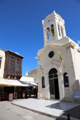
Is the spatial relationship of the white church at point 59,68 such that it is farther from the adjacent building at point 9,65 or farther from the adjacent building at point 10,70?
the adjacent building at point 9,65

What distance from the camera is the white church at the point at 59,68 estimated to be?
10.1 metres

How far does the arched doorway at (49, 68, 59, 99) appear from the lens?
11875 millimetres

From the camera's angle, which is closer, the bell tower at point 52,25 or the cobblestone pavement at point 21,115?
the cobblestone pavement at point 21,115

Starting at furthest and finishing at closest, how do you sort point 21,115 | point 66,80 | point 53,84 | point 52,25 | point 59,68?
point 52,25
point 53,84
point 59,68
point 66,80
point 21,115

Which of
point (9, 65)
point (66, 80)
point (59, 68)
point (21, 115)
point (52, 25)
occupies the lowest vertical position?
point (21, 115)

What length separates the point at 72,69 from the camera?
10.2 m

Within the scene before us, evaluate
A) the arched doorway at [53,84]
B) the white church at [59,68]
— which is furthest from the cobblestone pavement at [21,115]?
the arched doorway at [53,84]

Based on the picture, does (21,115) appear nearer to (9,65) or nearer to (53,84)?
(53,84)

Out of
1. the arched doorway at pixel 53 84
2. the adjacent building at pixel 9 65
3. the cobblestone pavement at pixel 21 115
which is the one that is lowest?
the cobblestone pavement at pixel 21 115

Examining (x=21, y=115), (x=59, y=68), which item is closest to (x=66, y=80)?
(x=59, y=68)

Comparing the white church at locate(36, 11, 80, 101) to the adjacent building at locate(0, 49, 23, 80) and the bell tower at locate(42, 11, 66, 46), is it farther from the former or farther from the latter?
the adjacent building at locate(0, 49, 23, 80)

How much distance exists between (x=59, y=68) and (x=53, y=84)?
248 cm

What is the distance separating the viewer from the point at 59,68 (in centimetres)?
1160

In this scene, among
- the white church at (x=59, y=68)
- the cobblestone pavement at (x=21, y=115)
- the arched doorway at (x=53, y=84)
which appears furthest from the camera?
the arched doorway at (x=53, y=84)
